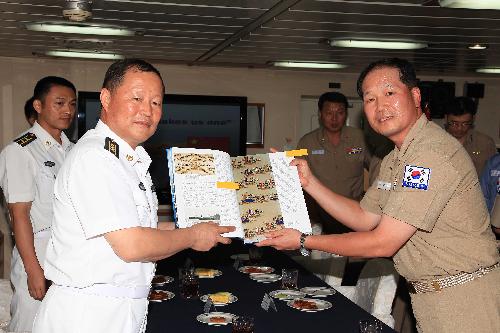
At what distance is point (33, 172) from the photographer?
11.8ft

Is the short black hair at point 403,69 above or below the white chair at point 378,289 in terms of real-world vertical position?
above

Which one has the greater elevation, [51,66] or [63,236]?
[51,66]

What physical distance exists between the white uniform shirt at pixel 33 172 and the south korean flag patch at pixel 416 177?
7.22 feet

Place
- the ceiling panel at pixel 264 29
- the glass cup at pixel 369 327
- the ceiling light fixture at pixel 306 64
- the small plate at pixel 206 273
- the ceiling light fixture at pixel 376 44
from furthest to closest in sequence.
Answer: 1. the ceiling light fixture at pixel 306 64
2. the ceiling light fixture at pixel 376 44
3. the ceiling panel at pixel 264 29
4. the small plate at pixel 206 273
5. the glass cup at pixel 369 327

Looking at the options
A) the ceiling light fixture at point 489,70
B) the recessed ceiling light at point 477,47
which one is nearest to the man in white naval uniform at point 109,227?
the recessed ceiling light at point 477,47

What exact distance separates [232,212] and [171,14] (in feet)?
6.68

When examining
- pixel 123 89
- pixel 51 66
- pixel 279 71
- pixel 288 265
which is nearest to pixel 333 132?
pixel 279 71

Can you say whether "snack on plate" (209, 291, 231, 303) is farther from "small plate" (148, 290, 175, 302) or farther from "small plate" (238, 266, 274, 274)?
"small plate" (238, 266, 274, 274)

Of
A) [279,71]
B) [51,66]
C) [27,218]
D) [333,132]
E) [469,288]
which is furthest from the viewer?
[279,71]

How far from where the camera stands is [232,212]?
2.70m

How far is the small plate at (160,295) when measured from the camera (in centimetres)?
301

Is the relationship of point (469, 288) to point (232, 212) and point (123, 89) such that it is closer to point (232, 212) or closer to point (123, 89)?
point (232, 212)

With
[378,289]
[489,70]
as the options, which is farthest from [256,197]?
[489,70]

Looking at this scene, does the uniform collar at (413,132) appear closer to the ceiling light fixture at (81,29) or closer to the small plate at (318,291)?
the small plate at (318,291)
